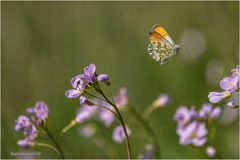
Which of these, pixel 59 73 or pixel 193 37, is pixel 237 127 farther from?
pixel 59 73

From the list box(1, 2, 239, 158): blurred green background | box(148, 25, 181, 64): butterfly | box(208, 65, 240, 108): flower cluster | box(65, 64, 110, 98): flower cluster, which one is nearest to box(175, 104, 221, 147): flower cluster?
box(148, 25, 181, 64): butterfly

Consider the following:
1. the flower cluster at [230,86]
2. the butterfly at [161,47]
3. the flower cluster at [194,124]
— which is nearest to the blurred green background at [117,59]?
the flower cluster at [194,124]

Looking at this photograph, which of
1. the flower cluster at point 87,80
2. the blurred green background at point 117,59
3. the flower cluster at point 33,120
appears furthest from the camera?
the blurred green background at point 117,59

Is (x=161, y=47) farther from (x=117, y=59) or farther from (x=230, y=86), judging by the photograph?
(x=117, y=59)

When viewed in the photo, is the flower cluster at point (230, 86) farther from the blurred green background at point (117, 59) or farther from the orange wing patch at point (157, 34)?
the blurred green background at point (117, 59)

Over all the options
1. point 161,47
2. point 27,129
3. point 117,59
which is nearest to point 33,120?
point 27,129

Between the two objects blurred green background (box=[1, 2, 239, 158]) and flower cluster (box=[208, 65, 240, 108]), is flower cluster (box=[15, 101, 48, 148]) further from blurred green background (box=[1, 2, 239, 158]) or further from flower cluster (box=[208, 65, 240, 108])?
blurred green background (box=[1, 2, 239, 158])
